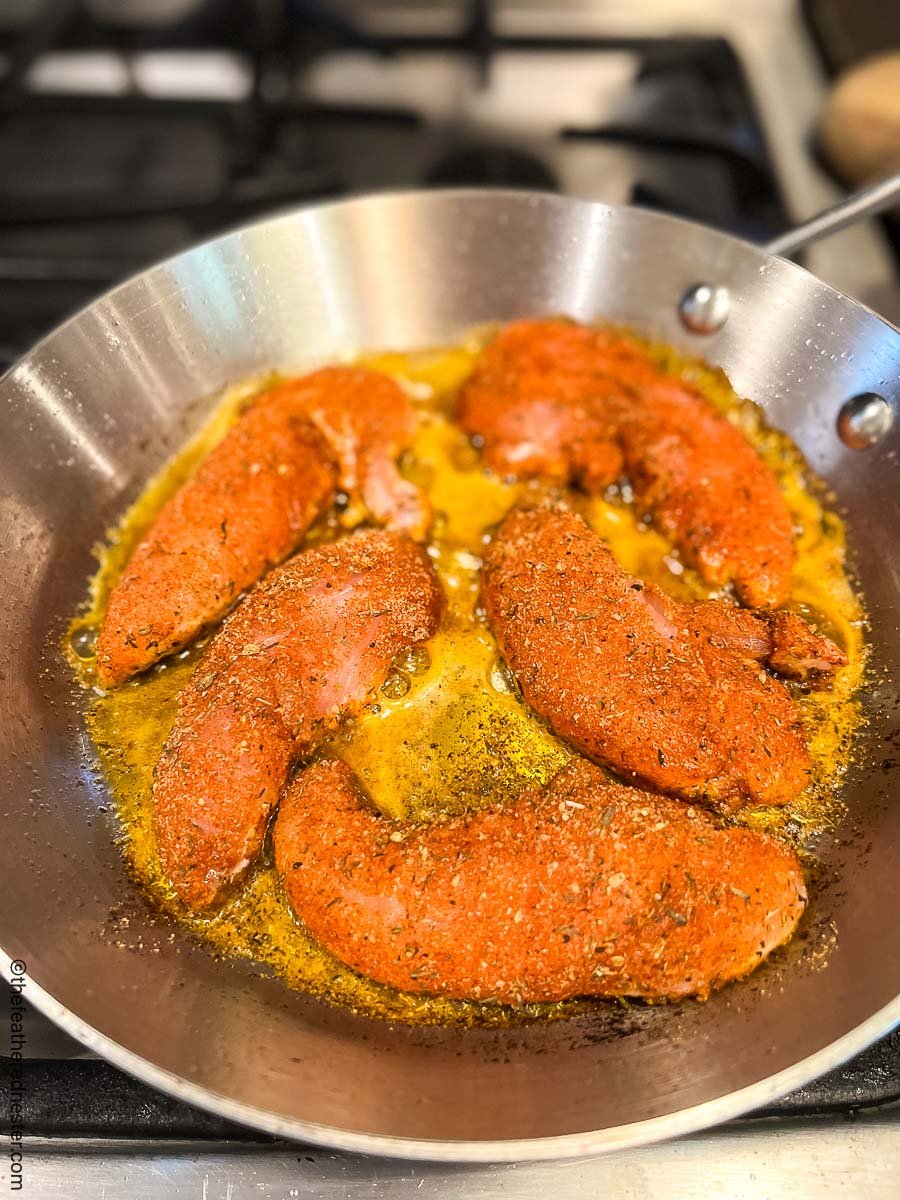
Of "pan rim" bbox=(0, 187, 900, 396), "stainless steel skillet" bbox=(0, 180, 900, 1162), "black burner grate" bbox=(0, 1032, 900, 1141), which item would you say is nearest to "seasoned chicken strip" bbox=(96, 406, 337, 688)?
"stainless steel skillet" bbox=(0, 180, 900, 1162)

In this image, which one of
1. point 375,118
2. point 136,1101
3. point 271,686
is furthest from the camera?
point 375,118

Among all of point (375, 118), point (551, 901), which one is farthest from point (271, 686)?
point (375, 118)

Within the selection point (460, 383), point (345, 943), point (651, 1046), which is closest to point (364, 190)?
point (460, 383)

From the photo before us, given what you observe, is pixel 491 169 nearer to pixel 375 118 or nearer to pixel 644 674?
pixel 375 118

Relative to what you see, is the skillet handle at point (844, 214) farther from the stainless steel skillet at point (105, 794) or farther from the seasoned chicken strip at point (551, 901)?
the seasoned chicken strip at point (551, 901)

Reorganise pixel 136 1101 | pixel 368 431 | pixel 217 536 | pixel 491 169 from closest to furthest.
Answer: pixel 136 1101 → pixel 217 536 → pixel 368 431 → pixel 491 169

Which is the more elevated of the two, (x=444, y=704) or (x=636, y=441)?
(x=636, y=441)
